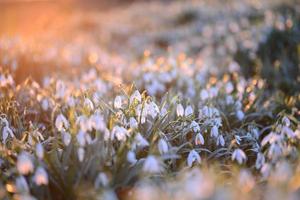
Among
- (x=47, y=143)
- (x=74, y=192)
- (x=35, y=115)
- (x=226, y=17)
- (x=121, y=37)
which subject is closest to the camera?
(x=74, y=192)

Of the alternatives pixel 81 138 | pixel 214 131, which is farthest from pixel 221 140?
pixel 81 138

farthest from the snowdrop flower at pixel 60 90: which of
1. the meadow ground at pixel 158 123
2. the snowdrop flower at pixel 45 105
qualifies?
the snowdrop flower at pixel 45 105

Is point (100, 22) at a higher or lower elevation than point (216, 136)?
higher

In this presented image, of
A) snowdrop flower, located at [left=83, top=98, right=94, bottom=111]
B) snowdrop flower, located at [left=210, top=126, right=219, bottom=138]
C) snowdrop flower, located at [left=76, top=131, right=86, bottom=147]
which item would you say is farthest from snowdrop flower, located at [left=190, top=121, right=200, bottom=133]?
snowdrop flower, located at [left=76, top=131, right=86, bottom=147]

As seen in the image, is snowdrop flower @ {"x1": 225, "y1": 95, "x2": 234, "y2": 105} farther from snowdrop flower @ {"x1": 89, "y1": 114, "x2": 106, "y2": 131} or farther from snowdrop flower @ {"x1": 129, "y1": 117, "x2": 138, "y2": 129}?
snowdrop flower @ {"x1": 89, "y1": 114, "x2": 106, "y2": 131}

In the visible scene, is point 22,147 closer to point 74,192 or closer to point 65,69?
point 74,192

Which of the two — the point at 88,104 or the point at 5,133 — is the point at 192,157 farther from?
the point at 5,133

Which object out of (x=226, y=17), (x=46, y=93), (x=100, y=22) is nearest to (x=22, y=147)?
(x=46, y=93)

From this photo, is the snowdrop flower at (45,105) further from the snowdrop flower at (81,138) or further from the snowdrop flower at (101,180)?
the snowdrop flower at (101,180)
